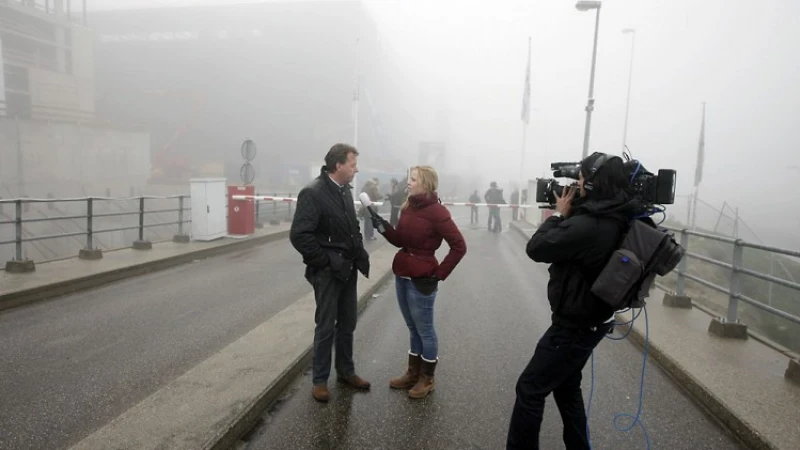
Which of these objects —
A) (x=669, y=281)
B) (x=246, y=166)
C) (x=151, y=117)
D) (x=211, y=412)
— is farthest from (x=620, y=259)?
(x=151, y=117)

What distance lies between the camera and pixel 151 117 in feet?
267

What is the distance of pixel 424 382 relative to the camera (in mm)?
4105

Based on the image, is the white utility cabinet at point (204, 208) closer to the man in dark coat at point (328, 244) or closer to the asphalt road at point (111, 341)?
the asphalt road at point (111, 341)

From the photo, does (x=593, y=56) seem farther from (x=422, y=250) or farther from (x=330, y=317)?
(x=330, y=317)

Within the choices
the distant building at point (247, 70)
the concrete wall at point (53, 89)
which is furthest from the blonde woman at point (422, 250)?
the distant building at point (247, 70)

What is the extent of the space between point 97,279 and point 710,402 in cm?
804

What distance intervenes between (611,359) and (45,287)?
7.13 meters

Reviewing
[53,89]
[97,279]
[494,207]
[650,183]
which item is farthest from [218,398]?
[53,89]

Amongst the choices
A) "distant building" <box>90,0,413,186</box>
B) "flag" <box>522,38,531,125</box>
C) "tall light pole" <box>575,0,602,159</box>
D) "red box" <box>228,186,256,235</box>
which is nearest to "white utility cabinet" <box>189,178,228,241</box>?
"red box" <box>228,186,256,235</box>

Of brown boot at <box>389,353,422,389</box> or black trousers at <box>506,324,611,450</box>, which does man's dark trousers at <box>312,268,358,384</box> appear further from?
black trousers at <box>506,324,611,450</box>

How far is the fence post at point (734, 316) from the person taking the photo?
5688mm

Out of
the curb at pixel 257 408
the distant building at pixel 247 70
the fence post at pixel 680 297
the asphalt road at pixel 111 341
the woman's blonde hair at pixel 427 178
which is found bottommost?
the asphalt road at pixel 111 341

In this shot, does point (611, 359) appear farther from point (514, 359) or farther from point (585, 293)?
point (585, 293)

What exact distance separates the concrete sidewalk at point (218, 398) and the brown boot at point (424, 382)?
1.08 meters
